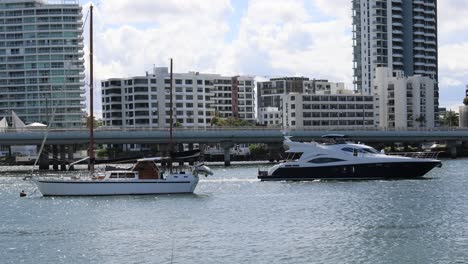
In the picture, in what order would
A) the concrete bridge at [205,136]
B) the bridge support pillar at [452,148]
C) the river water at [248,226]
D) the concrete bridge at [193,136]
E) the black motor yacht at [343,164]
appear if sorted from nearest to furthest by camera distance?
the river water at [248,226] < the black motor yacht at [343,164] < the concrete bridge at [193,136] < the concrete bridge at [205,136] < the bridge support pillar at [452,148]

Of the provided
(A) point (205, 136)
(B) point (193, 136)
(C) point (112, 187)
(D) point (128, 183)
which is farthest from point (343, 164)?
(A) point (205, 136)

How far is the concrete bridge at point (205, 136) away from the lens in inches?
5694

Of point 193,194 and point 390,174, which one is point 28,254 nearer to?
point 193,194

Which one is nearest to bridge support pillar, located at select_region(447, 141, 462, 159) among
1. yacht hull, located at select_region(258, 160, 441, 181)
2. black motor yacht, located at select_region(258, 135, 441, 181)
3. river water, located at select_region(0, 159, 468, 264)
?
yacht hull, located at select_region(258, 160, 441, 181)

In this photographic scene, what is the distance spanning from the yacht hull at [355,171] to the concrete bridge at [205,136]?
4779cm

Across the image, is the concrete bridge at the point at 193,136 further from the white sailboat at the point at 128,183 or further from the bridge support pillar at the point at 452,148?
the white sailboat at the point at 128,183

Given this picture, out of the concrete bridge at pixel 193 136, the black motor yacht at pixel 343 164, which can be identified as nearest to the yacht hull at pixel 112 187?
the black motor yacht at pixel 343 164

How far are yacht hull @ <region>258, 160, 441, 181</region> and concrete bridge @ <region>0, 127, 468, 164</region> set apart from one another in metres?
47.8

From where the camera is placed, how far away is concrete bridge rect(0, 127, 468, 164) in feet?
474

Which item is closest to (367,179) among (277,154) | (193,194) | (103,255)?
(193,194)

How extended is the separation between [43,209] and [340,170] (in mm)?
38180

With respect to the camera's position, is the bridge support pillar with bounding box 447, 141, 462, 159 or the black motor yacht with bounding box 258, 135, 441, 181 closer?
the black motor yacht with bounding box 258, 135, 441, 181

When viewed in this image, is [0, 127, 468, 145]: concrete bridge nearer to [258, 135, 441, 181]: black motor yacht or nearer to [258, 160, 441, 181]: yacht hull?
[258, 160, 441, 181]: yacht hull

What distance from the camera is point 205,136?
15538 cm
